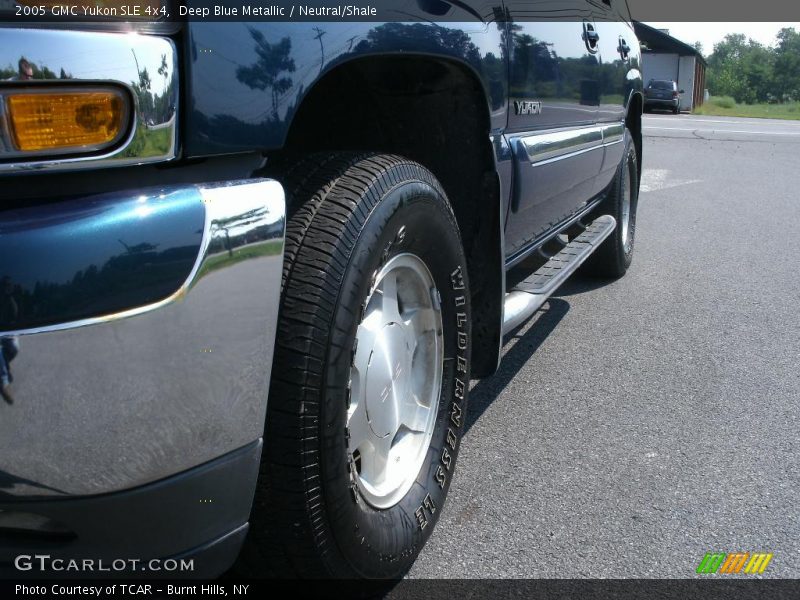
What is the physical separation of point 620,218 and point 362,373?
3527mm

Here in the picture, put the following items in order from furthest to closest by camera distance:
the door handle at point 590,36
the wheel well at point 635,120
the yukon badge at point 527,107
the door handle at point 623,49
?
the wheel well at point 635,120 → the door handle at point 623,49 → the door handle at point 590,36 → the yukon badge at point 527,107

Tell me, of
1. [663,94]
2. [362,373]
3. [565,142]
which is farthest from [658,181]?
[663,94]

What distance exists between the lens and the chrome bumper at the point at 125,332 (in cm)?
131

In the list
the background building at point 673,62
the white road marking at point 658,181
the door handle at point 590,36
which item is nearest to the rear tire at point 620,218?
the door handle at point 590,36

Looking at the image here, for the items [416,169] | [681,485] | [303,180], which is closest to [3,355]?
[303,180]

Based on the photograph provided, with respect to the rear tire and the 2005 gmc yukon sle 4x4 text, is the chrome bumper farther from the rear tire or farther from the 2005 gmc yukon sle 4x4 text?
the rear tire

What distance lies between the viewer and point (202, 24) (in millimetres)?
1490

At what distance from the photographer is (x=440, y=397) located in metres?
2.38

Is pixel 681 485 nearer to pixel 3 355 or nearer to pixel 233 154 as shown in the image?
pixel 233 154

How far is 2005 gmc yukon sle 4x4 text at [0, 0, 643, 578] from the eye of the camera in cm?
134

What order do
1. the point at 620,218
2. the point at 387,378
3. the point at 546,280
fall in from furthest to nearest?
the point at 620,218, the point at 546,280, the point at 387,378

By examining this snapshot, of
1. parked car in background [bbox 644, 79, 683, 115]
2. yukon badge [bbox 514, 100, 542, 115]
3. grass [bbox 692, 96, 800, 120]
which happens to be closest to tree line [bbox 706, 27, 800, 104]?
grass [bbox 692, 96, 800, 120]

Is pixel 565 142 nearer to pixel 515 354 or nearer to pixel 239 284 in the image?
pixel 515 354

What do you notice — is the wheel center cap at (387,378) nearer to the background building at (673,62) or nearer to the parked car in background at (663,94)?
the parked car in background at (663,94)
